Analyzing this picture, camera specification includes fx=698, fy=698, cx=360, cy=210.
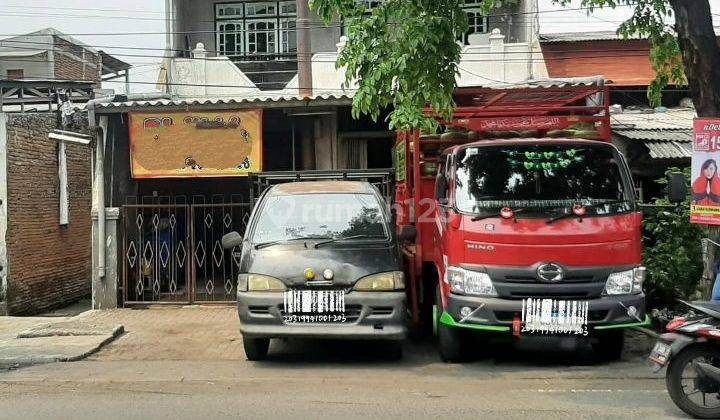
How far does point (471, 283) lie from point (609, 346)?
1.79 metres

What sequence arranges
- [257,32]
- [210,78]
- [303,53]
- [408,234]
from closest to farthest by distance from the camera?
[408,234] < [303,53] < [210,78] < [257,32]

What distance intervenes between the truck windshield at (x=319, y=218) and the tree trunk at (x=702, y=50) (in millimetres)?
3569

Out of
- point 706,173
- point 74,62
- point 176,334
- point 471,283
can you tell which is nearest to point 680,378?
point 471,283

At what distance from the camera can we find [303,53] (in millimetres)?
14820

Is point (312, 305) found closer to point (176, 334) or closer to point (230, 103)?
point (176, 334)

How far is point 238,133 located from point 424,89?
4.59 m

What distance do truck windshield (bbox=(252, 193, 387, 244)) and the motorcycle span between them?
3.13 m

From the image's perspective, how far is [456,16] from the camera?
24.7ft

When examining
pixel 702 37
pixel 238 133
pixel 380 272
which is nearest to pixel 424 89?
pixel 380 272

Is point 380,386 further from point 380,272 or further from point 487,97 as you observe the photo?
point 487,97

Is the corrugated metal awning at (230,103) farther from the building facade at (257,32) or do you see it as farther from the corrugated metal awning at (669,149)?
the building facade at (257,32)

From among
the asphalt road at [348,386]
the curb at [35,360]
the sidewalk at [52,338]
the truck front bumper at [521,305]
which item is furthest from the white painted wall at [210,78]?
the truck front bumper at [521,305]

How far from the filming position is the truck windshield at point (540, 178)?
6.80 metres

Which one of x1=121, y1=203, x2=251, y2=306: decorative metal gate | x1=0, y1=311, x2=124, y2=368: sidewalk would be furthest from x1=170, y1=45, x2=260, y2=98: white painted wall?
x1=0, y1=311, x2=124, y2=368: sidewalk
